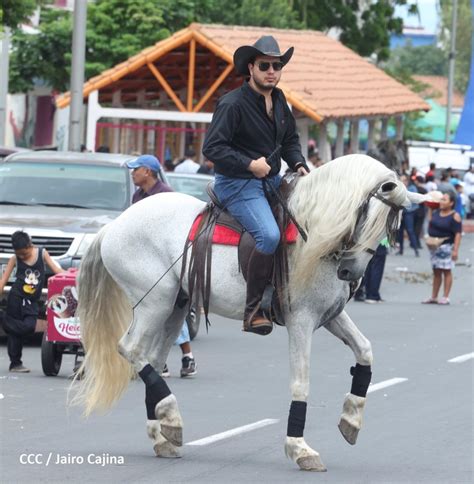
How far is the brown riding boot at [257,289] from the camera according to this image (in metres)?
9.77

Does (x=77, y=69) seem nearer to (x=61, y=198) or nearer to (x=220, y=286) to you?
(x=61, y=198)

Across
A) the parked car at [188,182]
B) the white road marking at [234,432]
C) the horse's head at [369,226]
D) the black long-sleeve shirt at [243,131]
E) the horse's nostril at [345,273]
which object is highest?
the black long-sleeve shirt at [243,131]

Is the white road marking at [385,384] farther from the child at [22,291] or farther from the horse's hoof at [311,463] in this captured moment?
the horse's hoof at [311,463]

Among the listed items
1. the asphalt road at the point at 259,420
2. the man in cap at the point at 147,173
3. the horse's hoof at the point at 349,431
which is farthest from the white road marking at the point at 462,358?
the horse's hoof at the point at 349,431

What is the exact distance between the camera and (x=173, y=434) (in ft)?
32.1

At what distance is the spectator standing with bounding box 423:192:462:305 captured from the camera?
2475 centimetres

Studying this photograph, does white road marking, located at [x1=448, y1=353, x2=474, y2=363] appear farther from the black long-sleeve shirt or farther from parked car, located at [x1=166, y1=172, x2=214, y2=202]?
parked car, located at [x1=166, y1=172, x2=214, y2=202]

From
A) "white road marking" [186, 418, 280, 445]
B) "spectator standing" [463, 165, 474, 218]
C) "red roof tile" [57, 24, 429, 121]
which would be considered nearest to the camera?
"white road marking" [186, 418, 280, 445]

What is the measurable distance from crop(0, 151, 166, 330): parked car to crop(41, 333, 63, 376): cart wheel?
6.15ft

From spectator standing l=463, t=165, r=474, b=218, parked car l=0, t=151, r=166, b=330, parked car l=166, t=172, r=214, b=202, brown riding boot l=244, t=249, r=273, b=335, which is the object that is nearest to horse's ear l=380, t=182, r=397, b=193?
brown riding boot l=244, t=249, r=273, b=335

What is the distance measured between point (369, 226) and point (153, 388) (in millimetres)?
1712

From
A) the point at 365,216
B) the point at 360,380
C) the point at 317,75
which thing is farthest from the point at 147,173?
the point at 317,75

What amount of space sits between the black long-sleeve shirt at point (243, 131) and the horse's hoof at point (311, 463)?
5.87ft

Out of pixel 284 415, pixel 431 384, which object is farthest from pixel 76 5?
pixel 284 415
